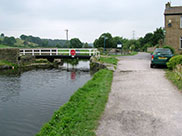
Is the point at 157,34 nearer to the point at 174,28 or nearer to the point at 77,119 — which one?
the point at 174,28

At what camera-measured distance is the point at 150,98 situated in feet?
23.9

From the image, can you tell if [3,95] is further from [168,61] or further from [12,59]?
[12,59]

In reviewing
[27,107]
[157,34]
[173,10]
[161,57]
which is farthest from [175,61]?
[157,34]

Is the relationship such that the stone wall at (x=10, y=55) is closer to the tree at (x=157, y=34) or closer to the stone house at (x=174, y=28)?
the stone house at (x=174, y=28)

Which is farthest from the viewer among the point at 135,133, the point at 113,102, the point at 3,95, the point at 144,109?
the point at 3,95

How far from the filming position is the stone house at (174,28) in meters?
24.7

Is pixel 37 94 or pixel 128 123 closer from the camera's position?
pixel 128 123

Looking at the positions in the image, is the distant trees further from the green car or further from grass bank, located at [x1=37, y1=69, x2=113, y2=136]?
grass bank, located at [x1=37, y1=69, x2=113, y2=136]

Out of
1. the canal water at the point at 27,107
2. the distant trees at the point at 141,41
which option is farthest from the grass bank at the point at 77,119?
the distant trees at the point at 141,41

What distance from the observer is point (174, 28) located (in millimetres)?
24812

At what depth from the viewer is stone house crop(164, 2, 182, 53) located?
24.7 m

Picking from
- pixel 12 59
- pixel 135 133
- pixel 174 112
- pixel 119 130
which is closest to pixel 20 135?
pixel 119 130

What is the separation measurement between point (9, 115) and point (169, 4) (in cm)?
2531

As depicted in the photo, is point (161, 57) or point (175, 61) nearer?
point (175, 61)
